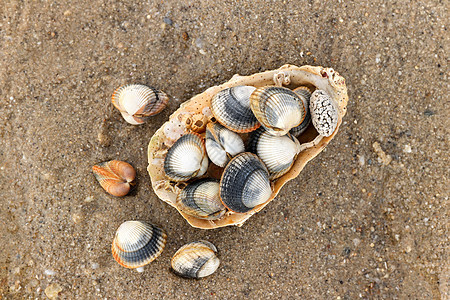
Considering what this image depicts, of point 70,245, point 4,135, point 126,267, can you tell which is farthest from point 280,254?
point 4,135

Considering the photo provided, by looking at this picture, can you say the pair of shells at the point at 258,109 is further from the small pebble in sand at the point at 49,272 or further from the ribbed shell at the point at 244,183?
the small pebble in sand at the point at 49,272

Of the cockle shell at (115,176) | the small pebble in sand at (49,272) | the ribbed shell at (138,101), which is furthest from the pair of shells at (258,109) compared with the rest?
the small pebble in sand at (49,272)

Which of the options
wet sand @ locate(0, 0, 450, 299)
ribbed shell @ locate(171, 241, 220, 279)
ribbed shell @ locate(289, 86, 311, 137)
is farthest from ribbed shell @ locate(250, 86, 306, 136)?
ribbed shell @ locate(171, 241, 220, 279)

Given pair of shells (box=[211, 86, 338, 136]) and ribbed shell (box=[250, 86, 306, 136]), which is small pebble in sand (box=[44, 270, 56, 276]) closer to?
pair of shells (box=[211, 86, 338, 136])

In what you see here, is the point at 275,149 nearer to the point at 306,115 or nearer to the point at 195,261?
the point at 306,115

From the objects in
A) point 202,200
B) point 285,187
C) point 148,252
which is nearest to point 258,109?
point 202,200

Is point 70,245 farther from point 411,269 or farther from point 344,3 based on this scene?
point 344,3
